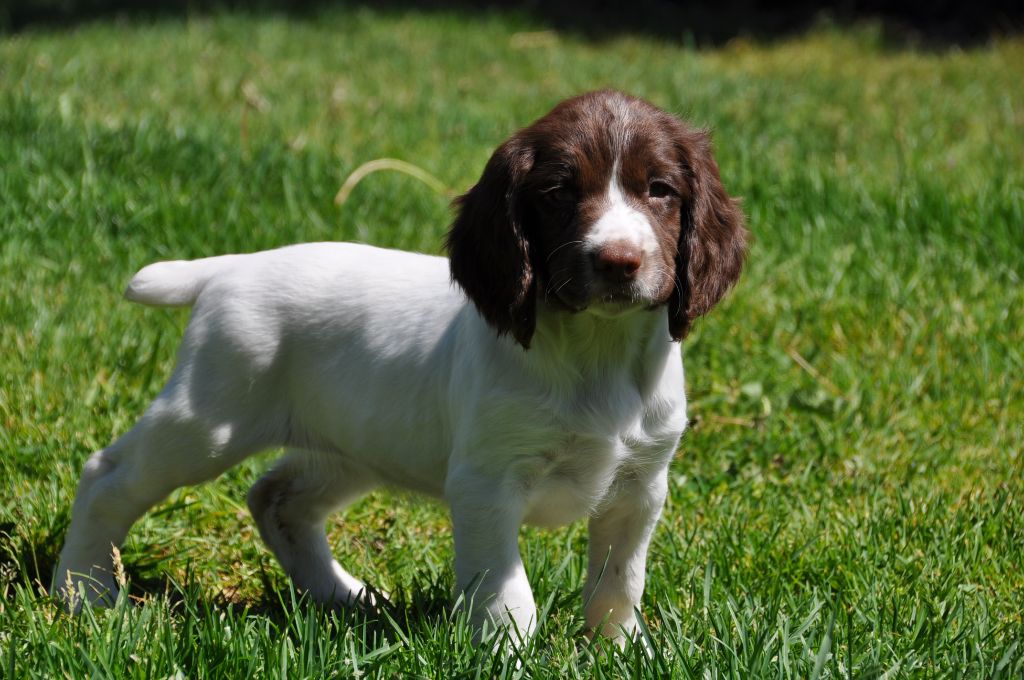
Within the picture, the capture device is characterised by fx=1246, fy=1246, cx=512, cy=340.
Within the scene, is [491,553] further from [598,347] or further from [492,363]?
[598,347]

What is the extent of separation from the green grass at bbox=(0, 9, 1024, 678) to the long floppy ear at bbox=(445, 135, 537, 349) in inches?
30.2

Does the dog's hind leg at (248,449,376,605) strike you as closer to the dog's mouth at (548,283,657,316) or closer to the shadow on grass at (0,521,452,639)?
the shadow on grass at (0,521,452,639)

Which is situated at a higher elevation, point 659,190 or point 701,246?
point 659,190

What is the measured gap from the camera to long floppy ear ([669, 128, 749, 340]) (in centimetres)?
324

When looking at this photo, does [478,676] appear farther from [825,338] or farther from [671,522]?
[825,338]

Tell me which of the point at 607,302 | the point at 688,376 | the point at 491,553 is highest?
the point at 607,302

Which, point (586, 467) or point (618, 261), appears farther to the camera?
point (586, 467)

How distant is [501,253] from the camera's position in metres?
3.18

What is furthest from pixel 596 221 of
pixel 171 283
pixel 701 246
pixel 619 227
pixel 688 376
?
pixel 688 376

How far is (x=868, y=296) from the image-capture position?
572 cm

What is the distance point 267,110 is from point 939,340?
467cm

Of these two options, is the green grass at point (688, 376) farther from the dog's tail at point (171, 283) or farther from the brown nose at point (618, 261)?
the brown nose at point (618, 261)

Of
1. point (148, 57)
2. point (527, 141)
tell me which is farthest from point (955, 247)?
point (148, 57)

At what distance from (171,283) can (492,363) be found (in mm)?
1191
